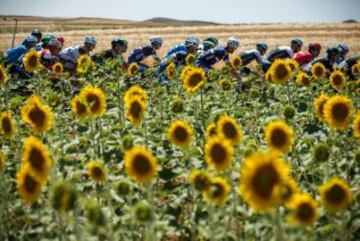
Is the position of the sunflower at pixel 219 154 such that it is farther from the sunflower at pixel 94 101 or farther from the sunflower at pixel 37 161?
the sunflower at pixel 94 101

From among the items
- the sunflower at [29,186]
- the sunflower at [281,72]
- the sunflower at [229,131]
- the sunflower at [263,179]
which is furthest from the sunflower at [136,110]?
the sunflower at [281,72]

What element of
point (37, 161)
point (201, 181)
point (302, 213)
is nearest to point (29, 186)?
point (37, 161)

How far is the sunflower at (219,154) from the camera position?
388 centimetres

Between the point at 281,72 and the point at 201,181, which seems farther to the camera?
the point at 281,72

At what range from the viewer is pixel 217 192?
3.68 m

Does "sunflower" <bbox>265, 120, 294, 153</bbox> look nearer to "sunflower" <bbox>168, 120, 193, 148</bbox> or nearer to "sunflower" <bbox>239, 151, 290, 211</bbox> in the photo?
"sunflower" <bbox>168, 120, 193, 148</bbox>

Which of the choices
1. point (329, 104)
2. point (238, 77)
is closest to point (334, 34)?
point (238, 77)

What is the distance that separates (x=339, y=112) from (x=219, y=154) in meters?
1.57

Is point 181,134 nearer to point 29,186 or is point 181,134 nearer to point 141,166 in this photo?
point 141,166

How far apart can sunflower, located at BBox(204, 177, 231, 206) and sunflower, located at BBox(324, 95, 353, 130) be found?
164cm

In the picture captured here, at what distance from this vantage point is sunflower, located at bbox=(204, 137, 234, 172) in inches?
153

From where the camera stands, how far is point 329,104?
489cm

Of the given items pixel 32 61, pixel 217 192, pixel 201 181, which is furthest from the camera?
pixel 32 61

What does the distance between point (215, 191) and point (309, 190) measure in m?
1.69
